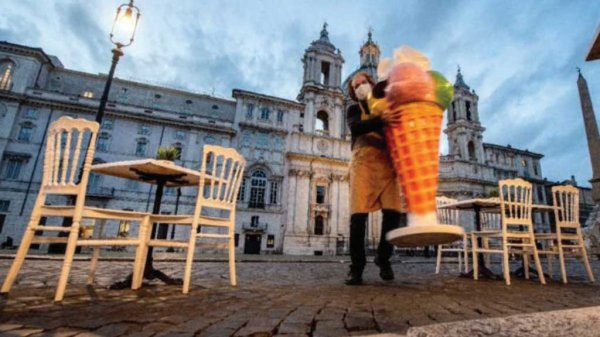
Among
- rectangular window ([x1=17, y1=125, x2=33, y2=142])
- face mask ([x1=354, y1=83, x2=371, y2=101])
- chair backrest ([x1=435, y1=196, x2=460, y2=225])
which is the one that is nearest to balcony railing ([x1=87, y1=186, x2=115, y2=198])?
rectangular window ([x1=17, y1=125, x2=33, y2=142])

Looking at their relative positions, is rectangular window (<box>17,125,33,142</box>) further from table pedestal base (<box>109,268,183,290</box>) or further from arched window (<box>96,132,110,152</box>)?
table pedestal base (<box>109,268,183,290</box>)

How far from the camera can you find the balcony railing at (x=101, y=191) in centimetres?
2159

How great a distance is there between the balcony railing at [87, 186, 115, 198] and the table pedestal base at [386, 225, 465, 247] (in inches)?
1016

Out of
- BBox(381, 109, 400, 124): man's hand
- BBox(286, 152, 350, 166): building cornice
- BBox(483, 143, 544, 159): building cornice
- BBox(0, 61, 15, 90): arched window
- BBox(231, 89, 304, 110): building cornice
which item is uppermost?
BBox(483, 143, 544, 159): building cornice

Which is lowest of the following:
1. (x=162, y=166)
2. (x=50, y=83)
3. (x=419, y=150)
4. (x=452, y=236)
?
(x=452, y=236)

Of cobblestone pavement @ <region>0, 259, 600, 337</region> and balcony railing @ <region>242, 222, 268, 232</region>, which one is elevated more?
balcony railing @ <region>242, 222, 268, 232</region>

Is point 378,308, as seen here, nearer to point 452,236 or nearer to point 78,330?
point 452,236

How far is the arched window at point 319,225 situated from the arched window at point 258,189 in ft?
17.5

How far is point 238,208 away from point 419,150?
944 inches

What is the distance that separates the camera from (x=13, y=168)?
21250 millimetres

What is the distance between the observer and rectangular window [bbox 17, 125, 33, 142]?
21828 millimetres

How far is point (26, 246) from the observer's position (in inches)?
93.0

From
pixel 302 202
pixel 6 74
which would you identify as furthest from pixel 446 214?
pixel 6 74

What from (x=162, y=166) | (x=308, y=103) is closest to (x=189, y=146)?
(x=308, y=103)
